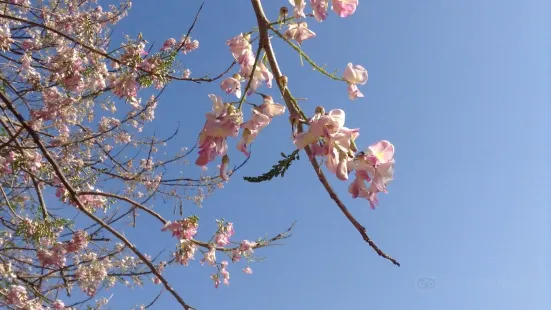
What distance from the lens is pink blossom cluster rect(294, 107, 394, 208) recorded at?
1054mm

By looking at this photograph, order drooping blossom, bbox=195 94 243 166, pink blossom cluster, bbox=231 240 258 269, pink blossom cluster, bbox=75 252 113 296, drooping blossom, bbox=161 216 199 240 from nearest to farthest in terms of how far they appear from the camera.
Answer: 1. drooping blossom, bbox=195 94 243 166
2. drooping blossom, bbox=161 216 199 240
3. pink blossom cluster, bbox=231 240 258 269
4. pink blossom cluster, bbox=75 252 113 296

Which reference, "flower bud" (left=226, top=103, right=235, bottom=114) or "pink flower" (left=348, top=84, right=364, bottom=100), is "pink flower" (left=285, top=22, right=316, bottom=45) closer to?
"pink flower" (left=348, top=84, right=364, bottom=100)

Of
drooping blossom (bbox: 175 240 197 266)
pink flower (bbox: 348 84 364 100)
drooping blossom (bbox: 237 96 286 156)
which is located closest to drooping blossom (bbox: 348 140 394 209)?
drooping blossom (bbox: 237 96 286 156)

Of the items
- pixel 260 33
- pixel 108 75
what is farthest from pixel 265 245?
pixel 260 33

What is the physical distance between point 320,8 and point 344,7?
0.07 meters

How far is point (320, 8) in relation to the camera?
1.30 meters

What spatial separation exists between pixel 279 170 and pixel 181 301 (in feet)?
4.88

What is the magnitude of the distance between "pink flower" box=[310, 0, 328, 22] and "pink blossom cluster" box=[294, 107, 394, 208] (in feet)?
1.13

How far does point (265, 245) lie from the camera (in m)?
3.70

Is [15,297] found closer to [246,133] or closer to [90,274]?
[90,274]

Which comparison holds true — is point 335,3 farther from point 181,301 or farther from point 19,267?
point 19,267

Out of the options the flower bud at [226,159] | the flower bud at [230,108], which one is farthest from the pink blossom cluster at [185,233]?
the flower bud at [230,108]

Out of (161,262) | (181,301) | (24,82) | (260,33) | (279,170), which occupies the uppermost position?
(24,82)

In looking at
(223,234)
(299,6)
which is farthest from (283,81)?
(223,234)
